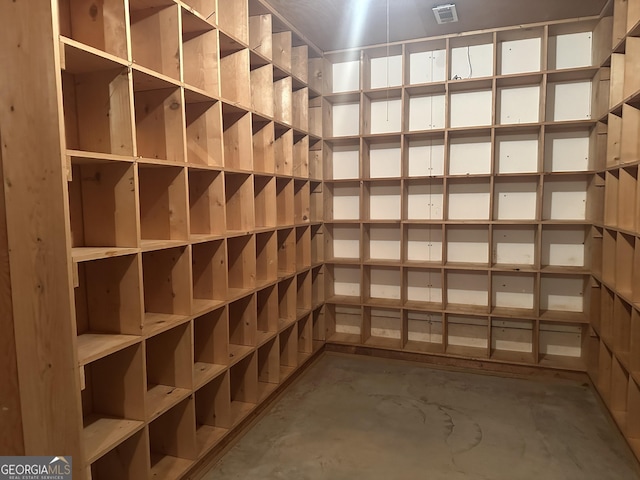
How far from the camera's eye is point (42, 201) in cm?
154

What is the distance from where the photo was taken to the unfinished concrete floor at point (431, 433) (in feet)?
7.55

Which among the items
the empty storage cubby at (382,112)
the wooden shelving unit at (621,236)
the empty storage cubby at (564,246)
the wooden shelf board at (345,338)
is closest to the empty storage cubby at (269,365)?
the wooden shelf board at (345,338)

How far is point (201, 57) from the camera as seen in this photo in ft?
7.55

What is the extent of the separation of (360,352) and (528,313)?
1.46 meters

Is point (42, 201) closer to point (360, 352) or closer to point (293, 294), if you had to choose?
point (293, 294)

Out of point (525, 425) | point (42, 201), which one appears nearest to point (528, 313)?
point (525, 425)

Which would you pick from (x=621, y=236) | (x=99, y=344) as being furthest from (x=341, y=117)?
(x=99, y=344)

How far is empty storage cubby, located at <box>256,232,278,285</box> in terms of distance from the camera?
3018 mm

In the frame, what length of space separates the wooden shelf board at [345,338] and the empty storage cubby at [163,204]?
2.29 meters

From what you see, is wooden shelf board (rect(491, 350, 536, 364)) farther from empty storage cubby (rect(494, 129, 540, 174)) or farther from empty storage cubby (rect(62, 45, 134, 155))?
empty storage cubby (rect(62, 45, 134, 155))

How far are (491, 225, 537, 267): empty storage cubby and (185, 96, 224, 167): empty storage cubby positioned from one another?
244 centimetres

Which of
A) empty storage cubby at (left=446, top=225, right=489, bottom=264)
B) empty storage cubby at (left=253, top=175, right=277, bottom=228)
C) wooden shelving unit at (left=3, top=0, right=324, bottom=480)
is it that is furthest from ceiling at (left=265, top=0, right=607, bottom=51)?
empty storage cubby at (left=446, top=225, right=489, bottom=264)

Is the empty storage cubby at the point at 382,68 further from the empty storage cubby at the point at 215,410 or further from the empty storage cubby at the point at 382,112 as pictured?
the empty storage cubby at the point at 215,410

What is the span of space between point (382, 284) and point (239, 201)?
6.09ft
